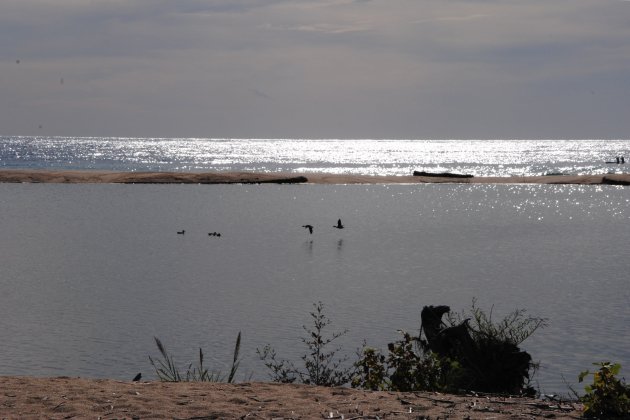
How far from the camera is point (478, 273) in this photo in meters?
30.8

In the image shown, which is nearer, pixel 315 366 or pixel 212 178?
pixel 315 366

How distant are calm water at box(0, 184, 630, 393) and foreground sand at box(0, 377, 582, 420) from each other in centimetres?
435

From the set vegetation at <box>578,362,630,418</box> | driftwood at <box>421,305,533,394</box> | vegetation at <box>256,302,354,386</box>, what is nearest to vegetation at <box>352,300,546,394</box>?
driftwood at <box>421,305,533,394</box>

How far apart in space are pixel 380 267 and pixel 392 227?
17208 mm

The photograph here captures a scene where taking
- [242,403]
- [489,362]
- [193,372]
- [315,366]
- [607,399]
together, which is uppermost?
[607,399]

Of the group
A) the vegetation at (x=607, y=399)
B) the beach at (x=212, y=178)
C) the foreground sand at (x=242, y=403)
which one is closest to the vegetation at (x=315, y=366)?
the foreground sand at (x=242, y=403)

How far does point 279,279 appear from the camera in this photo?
94.3 ft

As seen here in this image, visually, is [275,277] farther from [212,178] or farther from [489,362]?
[212,178]

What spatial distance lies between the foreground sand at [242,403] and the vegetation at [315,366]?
5.71 ft

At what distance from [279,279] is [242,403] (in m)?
18.1

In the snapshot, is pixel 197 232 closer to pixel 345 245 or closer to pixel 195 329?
pixel 345 245

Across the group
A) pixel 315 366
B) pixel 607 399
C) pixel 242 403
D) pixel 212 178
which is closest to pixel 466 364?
pixel 315 366

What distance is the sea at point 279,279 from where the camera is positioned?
18.0m

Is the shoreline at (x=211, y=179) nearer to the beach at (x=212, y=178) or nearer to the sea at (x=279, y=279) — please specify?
the beach at (x=212, y=178)
